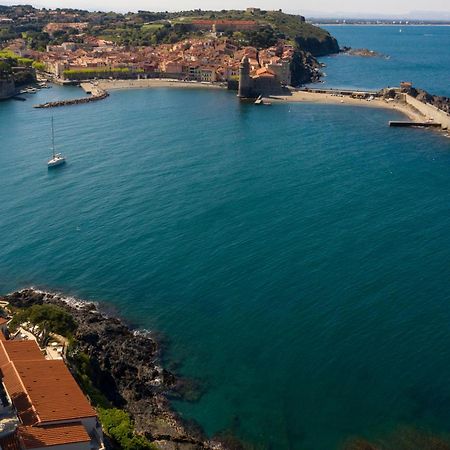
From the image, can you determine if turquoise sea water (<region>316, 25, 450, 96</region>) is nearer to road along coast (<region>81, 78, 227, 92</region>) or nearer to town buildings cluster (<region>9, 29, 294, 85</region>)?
town buildings cluster (<region>9, 29, 294, 85</region>)

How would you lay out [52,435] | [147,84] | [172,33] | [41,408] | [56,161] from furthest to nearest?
1. [172,33]
2. [147,84]
3. [56,161]
4. [41,408]
5. [52,435]

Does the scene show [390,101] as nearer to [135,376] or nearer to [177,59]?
[177,59]

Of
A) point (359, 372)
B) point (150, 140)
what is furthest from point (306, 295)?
point (150, 140)

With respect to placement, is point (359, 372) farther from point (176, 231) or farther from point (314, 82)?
point (314, 82)

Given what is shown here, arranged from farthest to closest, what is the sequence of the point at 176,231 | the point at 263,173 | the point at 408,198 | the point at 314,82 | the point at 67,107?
1. the point at 314,82
2. the point at 67,107
3. the point at 263,173
4. the point at 408,198
5. the point at 176,231

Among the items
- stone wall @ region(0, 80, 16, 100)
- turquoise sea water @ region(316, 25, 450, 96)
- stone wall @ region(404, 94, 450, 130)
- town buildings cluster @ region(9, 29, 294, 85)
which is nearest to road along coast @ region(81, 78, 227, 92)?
town buildings cluster @ region(9, 29, 294, 85)

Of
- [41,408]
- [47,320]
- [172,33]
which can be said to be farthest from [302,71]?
[41,408]
